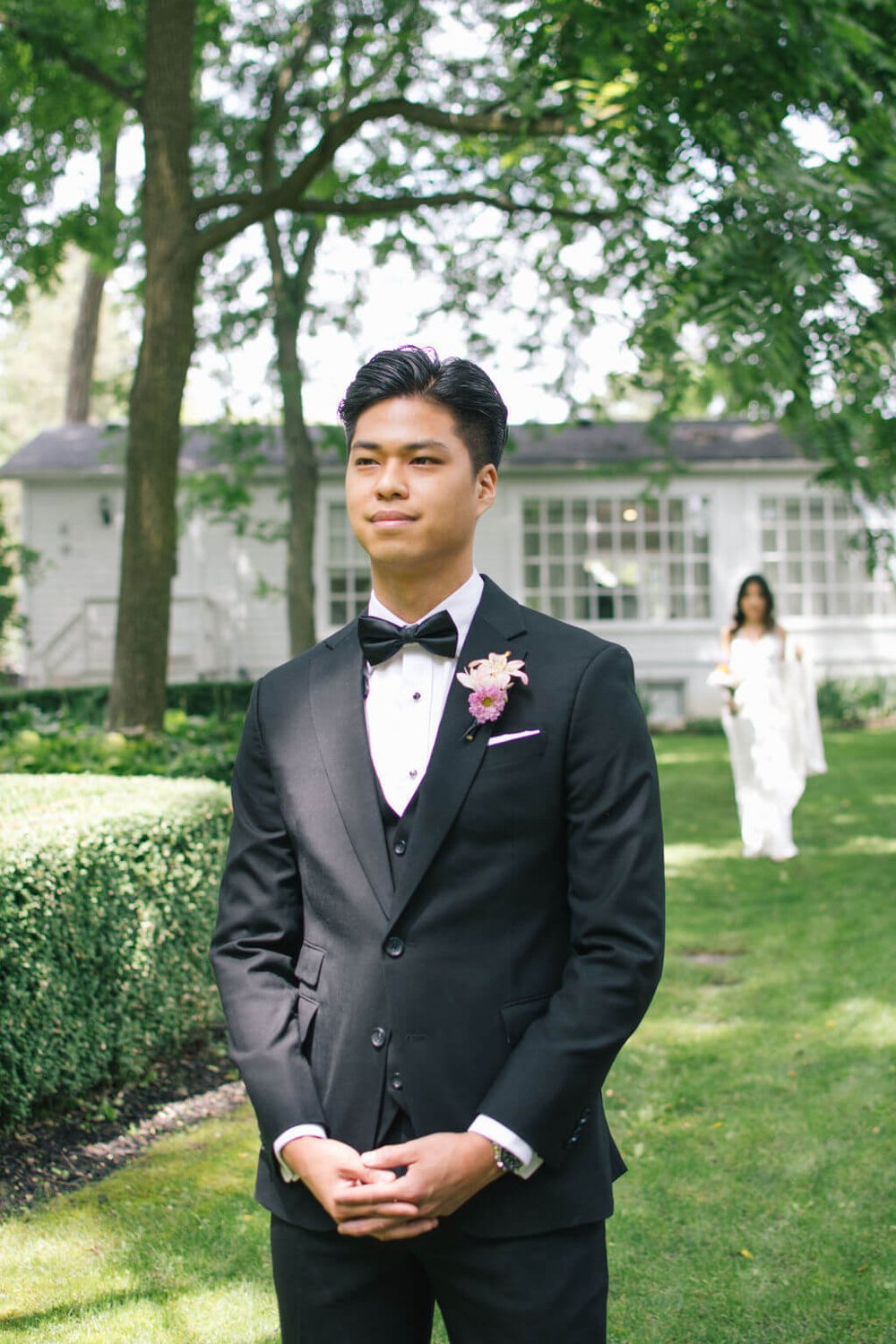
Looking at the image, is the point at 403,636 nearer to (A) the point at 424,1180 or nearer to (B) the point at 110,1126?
(A) the point at 424,1180

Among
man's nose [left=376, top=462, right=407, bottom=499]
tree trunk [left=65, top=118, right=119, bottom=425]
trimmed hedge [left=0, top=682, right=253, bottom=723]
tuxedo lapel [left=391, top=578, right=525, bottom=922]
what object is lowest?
trimmed hedge [left=0, top=682, right=253, bottom=723]

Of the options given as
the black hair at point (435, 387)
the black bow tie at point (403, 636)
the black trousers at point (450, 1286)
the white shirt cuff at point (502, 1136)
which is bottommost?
the black trousers at point (450, 1286)

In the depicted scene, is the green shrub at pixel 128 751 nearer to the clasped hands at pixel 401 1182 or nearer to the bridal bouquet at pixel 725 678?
the bridal bouquet at pixel 725 678

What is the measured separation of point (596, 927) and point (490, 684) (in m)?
0.42

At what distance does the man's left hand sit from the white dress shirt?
526mm

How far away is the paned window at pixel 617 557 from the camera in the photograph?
23.0 meters

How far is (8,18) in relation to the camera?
366 inches

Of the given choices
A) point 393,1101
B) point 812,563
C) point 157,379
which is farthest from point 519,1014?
point 812,563

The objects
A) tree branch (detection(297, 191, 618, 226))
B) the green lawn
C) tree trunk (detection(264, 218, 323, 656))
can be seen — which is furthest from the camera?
tree trunk (detection(264, 218, 323, 656))

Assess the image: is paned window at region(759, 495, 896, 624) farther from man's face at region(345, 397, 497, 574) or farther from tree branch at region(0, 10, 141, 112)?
man's face at region(345, 397, 497, 574)

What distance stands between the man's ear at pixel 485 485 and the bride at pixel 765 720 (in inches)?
303

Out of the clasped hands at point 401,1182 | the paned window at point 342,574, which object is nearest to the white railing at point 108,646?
the paned window at point 342,574

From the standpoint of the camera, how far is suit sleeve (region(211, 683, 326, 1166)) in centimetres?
197

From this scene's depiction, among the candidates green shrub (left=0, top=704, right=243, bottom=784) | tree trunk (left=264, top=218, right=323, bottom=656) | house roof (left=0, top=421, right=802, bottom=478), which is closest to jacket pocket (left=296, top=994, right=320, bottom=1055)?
green shrub (left=0, top=704, right=243, bottom=784)
